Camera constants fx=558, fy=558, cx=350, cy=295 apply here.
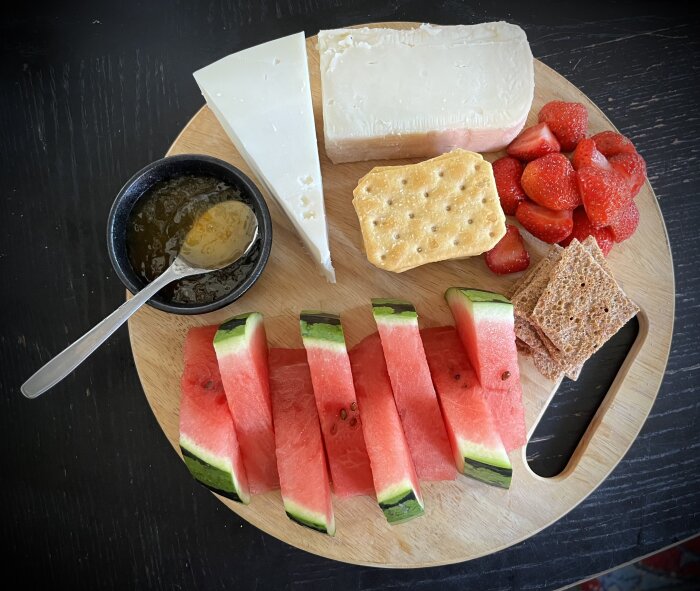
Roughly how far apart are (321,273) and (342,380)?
47 centimetres

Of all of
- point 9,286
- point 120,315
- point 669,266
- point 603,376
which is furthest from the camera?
point 9,286

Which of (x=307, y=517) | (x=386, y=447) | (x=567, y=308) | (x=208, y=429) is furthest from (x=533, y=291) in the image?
(x=208, y=429)

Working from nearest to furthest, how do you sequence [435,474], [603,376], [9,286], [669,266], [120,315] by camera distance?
[120,315], [435,474], [669,266], [603,376], [9,286]

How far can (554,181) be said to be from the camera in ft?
6.40

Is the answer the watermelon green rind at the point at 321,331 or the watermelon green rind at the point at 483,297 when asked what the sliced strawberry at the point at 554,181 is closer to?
the watermelon green rind at the point at 483,297

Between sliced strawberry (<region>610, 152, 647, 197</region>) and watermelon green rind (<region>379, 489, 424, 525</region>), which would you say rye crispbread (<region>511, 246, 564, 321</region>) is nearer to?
sliced strawberry (<region>610, 152, 647, 197</region>)

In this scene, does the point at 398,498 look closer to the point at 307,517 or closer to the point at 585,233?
the point at 307,517

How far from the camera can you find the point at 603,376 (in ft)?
7.26

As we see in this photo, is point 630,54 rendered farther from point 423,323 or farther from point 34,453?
point 34,453

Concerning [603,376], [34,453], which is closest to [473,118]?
[603,376]

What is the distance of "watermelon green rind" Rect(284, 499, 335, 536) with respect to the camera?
1693 mm

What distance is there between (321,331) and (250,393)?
0.98ft

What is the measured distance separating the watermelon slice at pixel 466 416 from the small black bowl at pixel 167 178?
2.19ft

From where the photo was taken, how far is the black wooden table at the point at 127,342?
2.31 m
